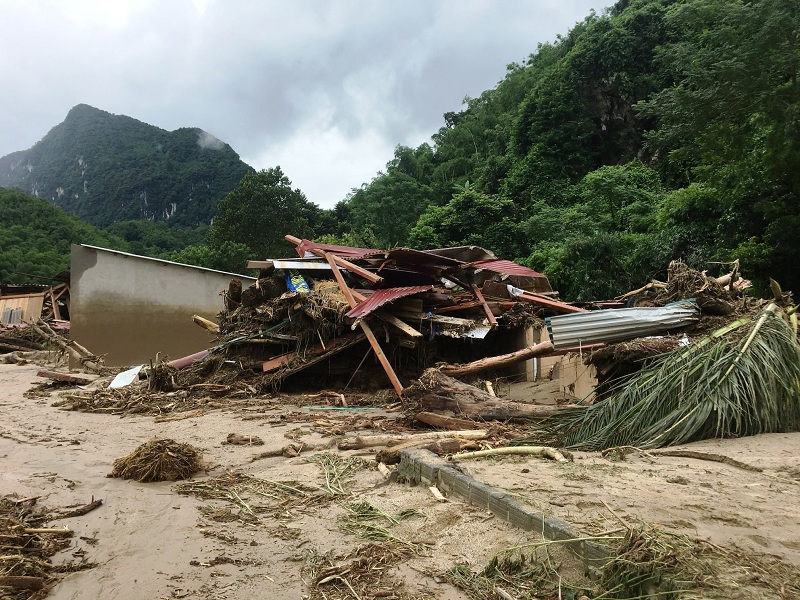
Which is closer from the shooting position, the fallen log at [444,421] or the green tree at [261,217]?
the fallen log at [444,421]

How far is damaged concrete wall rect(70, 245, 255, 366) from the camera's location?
1702 centimetres

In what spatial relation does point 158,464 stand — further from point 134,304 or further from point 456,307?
point 134,304

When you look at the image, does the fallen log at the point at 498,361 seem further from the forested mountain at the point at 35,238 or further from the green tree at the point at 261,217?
the forested mountain at the point at 35,238

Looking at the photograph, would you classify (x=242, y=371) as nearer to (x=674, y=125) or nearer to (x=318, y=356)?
(x=318, y=356)

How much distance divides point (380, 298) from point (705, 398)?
6.27m

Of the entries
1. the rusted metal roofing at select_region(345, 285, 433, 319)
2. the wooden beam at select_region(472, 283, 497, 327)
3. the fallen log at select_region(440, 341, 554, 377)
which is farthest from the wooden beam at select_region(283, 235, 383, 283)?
the fallen log at select_region(440, 341, 554, 377)

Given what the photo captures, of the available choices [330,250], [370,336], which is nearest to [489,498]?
[370,336]

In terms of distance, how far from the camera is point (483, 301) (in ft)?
36.8

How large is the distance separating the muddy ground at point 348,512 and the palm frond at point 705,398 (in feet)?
0.81

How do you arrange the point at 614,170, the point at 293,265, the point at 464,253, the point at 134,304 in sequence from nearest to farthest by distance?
the point at 293,265 < the point at 464,253 < the point at 134,304 < the point at 614,170

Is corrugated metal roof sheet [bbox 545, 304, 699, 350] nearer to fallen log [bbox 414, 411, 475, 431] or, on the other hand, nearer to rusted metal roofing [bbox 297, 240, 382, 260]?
fallen log [bbox 414, 411, 475, 431]

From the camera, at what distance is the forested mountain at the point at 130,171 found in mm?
76312

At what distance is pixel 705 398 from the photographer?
5000mm

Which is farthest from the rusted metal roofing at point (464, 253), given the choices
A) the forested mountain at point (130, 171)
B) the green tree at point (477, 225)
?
the forested mountain at point (130, 171)
